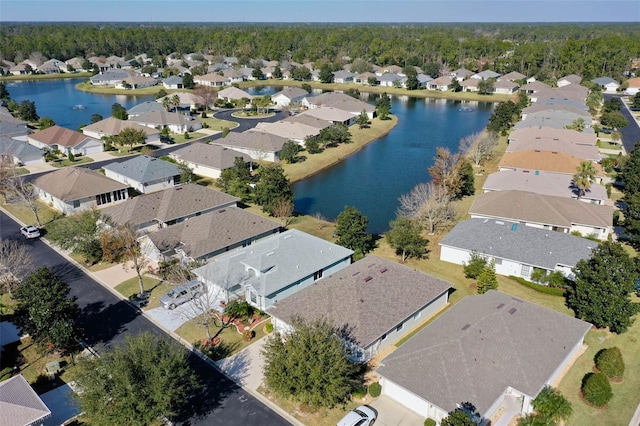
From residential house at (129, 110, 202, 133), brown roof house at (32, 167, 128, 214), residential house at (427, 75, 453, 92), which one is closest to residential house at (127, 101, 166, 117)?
residential house at (129, 110, 202, 133)

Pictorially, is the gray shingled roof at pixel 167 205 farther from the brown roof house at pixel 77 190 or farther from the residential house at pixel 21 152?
the residential house at pixel 21 152

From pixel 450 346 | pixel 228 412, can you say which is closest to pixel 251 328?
pixel 228 412

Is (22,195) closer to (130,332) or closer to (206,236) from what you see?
(206,236)

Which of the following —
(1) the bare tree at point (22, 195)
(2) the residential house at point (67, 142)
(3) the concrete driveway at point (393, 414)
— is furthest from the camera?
(2) the residential house at point (67, 142)

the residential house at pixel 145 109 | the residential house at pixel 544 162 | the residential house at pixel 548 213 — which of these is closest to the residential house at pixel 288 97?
the residential house at pixel 145 109

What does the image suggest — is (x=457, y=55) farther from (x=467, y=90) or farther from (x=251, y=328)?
(x=251, y=328)

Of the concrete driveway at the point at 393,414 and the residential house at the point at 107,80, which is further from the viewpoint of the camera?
the residential house at the point at 107,80
